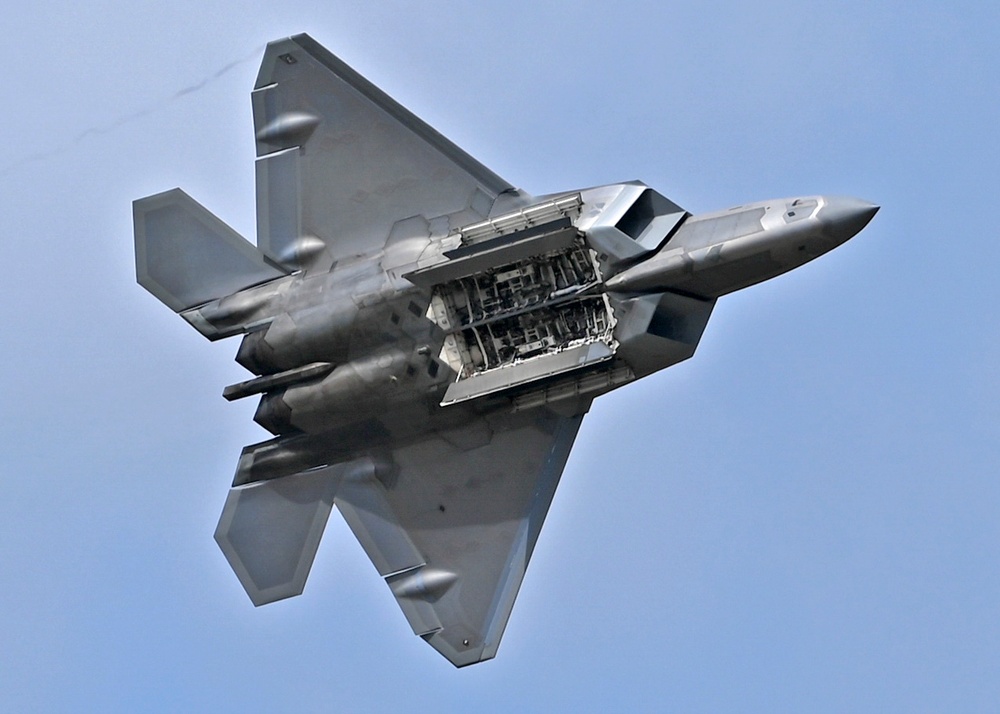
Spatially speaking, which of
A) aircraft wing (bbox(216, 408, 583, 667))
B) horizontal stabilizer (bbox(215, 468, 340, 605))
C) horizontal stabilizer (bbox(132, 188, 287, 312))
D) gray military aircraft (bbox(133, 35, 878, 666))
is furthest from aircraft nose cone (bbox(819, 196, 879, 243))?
horizontal stabilizer (bbox(132, 188, 287, 312))

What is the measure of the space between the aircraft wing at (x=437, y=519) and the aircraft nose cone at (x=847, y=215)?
4.28m

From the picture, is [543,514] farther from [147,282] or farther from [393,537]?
[147,282]

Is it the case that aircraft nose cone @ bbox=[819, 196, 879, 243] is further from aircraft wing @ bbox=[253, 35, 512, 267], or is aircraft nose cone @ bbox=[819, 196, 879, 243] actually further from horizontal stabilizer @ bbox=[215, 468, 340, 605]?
horizontal stabilizer @ bbox=[215, 468, 340, 605]

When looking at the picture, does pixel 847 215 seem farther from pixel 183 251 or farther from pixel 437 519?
pixel 183 251

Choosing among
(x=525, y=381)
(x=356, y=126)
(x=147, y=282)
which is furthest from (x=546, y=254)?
(x=147, y=282)

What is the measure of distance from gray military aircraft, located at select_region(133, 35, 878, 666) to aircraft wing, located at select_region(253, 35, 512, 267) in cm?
3

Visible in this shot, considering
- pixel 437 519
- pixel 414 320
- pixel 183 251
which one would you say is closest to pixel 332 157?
pixel 183 251

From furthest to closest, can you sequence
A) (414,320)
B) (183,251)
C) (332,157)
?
(183,251) < (332,157) < (414,320)

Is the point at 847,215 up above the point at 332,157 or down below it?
above

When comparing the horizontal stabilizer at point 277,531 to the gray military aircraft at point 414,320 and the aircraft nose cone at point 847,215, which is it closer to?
the gray military aircraft at point 414,320

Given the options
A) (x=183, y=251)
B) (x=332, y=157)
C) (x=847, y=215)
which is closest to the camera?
(x=847, y=215)

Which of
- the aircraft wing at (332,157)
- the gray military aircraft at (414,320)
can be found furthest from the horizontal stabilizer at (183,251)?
the aircraft wing at (332,157)

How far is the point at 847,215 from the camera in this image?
25.1 m

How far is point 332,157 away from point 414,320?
110 inches
